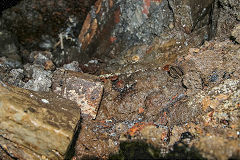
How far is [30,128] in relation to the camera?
6.78ft

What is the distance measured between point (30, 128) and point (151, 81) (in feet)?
5.66

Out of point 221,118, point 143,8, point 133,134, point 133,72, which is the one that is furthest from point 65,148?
point 143,8

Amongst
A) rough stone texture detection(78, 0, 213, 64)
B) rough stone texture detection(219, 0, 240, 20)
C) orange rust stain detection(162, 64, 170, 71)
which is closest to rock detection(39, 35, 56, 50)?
rough stone texture detection(78, 0, 213, 64)

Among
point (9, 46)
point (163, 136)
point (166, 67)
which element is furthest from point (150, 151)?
point (9, 46)

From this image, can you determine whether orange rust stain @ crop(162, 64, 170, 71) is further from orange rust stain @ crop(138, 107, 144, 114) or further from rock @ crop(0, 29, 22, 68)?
rock @ crop(0, 29, 22, 68)

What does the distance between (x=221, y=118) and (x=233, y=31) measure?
119 centimetres

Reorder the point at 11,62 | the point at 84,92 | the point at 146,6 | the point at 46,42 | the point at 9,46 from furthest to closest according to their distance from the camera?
the point at 46,42, the point at 9,46, the point at 11,62, the point at 146,6, the point at 84,92

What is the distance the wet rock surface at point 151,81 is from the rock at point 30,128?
32 millimetres

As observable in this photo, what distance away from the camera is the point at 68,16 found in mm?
5527

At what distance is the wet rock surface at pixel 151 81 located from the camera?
227 centimetres

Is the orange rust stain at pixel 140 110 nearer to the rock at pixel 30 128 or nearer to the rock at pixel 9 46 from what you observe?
the rock at pixel 30 128

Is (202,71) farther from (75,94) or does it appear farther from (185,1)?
(75,94)

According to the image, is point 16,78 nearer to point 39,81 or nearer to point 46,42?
point 39,81

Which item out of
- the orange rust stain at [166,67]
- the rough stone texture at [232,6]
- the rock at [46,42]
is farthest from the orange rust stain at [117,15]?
the rock at [46,42]
